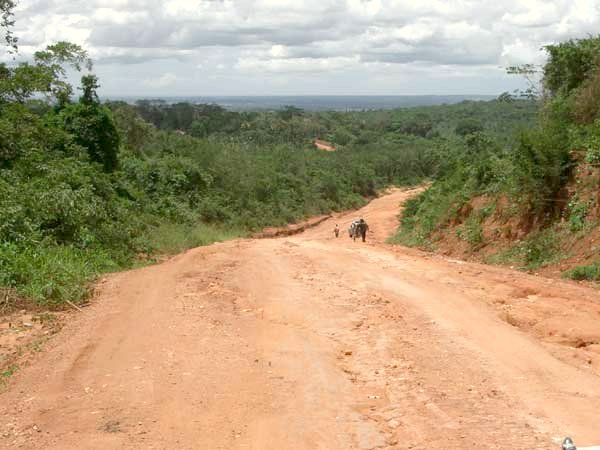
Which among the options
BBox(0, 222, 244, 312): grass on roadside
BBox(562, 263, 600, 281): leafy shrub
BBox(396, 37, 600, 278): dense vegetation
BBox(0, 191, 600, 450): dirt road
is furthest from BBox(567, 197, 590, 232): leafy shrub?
BBox(0, 222, 244, 312): grass on roadside

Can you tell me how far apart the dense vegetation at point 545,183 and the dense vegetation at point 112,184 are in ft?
26.2

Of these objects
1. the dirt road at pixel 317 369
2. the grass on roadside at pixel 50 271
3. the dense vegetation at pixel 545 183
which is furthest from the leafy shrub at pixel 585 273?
the grass on roadside at pixel 50 271

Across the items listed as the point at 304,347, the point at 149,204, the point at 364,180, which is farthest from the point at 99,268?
→ the point at 364,180

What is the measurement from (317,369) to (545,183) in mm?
11774

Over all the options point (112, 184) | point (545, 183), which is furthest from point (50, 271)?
point (112, 184)

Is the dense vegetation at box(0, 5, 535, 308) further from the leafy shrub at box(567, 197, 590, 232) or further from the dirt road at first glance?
the leafy shrub at box(567, 197, 590, 232)

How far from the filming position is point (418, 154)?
62.5 metres

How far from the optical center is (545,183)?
16.6m

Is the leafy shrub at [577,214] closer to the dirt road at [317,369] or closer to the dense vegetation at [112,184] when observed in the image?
the dirt road at [317,369]

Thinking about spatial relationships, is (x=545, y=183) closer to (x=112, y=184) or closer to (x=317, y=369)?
(x=317, y=369)

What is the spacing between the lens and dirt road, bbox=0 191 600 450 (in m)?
5.23

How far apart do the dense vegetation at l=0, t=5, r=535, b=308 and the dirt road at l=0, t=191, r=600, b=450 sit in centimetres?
204

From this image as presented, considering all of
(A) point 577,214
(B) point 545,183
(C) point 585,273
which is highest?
(B) point 545,183

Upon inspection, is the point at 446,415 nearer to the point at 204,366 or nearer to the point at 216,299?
the point at 204,366
